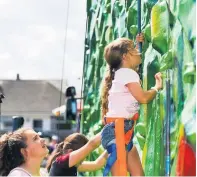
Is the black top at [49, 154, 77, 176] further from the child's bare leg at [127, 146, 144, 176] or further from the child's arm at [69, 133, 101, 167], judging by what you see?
the child's bare leg at [127, 146, 144, 176]

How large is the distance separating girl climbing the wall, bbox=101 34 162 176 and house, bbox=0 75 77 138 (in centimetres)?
4747

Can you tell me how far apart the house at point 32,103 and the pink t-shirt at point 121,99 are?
47493 mm

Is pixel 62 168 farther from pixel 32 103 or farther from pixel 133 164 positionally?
pixel 32 103

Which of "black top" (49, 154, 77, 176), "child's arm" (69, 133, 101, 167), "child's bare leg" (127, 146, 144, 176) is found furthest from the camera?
"black top" (49, 154, 77, 176)

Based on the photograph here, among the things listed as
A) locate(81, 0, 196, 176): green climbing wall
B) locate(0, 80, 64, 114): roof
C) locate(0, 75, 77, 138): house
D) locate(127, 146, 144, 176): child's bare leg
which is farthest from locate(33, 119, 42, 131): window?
locate(127, 146, 144, 176): child's bare leg

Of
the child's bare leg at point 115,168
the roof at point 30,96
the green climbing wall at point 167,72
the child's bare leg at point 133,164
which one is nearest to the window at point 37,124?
the roof at point 30,96

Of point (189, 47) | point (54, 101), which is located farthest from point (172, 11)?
point (54, 101)

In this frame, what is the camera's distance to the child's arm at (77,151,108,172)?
483cm

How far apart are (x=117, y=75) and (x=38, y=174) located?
35.1 inches

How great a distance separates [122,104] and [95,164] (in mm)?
1050

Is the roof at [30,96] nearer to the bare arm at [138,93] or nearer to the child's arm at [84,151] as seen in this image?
the child's arm at [84,151]

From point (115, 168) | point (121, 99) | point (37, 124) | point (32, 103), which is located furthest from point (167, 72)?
point (32, 103)

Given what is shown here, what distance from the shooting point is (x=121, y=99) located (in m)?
4.01

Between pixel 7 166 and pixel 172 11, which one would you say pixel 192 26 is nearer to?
pixel 172 11
